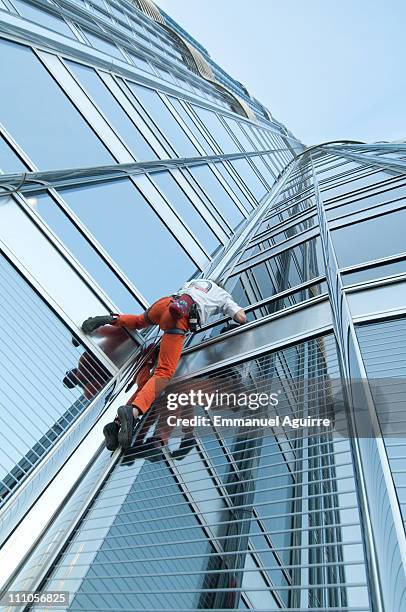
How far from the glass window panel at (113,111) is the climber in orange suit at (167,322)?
2575 mm

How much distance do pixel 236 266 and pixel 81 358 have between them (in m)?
2.96

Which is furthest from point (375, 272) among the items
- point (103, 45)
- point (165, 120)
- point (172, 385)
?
point (103, 45)

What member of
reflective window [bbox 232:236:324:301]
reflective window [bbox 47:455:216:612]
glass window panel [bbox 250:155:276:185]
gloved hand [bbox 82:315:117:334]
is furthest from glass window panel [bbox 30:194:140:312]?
glass window panel [bbox 250:155:276:185]

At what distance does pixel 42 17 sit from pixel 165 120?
92.9 inches

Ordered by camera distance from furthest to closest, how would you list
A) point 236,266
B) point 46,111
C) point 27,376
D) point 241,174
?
point 241,174 → point 236,266 → point 46,111 → point 27,376

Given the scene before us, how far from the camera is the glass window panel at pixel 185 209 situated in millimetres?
5402

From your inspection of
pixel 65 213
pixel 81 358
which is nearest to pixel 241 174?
pixel 65 213

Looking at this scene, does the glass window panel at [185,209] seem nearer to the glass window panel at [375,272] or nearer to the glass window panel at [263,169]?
the glass window panel at [375,272]

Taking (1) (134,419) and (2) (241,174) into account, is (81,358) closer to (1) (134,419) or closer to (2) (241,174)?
(1) (134,419)

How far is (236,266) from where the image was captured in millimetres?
5363

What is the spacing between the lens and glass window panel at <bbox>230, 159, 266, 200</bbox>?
34.4ft

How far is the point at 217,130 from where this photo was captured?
1129 cm

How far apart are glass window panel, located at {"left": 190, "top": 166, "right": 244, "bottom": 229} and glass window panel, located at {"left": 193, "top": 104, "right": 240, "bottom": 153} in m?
2.83

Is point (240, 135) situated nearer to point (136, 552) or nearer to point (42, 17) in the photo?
point (42, 17)
